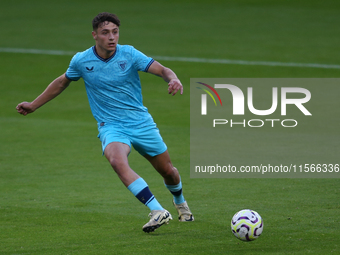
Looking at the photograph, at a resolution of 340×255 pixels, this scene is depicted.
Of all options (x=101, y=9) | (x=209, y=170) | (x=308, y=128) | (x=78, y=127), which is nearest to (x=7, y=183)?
(x=209, y=170)

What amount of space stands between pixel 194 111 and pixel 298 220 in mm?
11126

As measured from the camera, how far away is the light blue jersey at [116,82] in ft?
24.6

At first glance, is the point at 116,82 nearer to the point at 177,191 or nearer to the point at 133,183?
the point at 133,183

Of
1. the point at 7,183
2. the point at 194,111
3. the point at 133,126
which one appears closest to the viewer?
the point at 133,126

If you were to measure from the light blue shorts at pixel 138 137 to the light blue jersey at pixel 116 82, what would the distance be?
73mm

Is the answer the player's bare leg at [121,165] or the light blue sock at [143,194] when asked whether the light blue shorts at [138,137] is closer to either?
the player's bare leg at [121,165]

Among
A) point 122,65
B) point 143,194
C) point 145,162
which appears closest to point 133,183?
point 143,194

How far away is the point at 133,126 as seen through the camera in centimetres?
754

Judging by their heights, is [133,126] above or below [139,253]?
above

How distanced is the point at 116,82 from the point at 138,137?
2.39ft

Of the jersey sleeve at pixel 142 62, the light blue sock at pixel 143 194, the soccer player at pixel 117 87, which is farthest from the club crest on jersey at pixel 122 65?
the light blue sock at pixel 143 194

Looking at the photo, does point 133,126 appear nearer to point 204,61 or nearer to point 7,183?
→ point 7,183

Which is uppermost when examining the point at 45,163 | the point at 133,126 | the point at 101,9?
the point at 101,9

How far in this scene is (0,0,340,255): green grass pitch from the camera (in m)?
7.25
